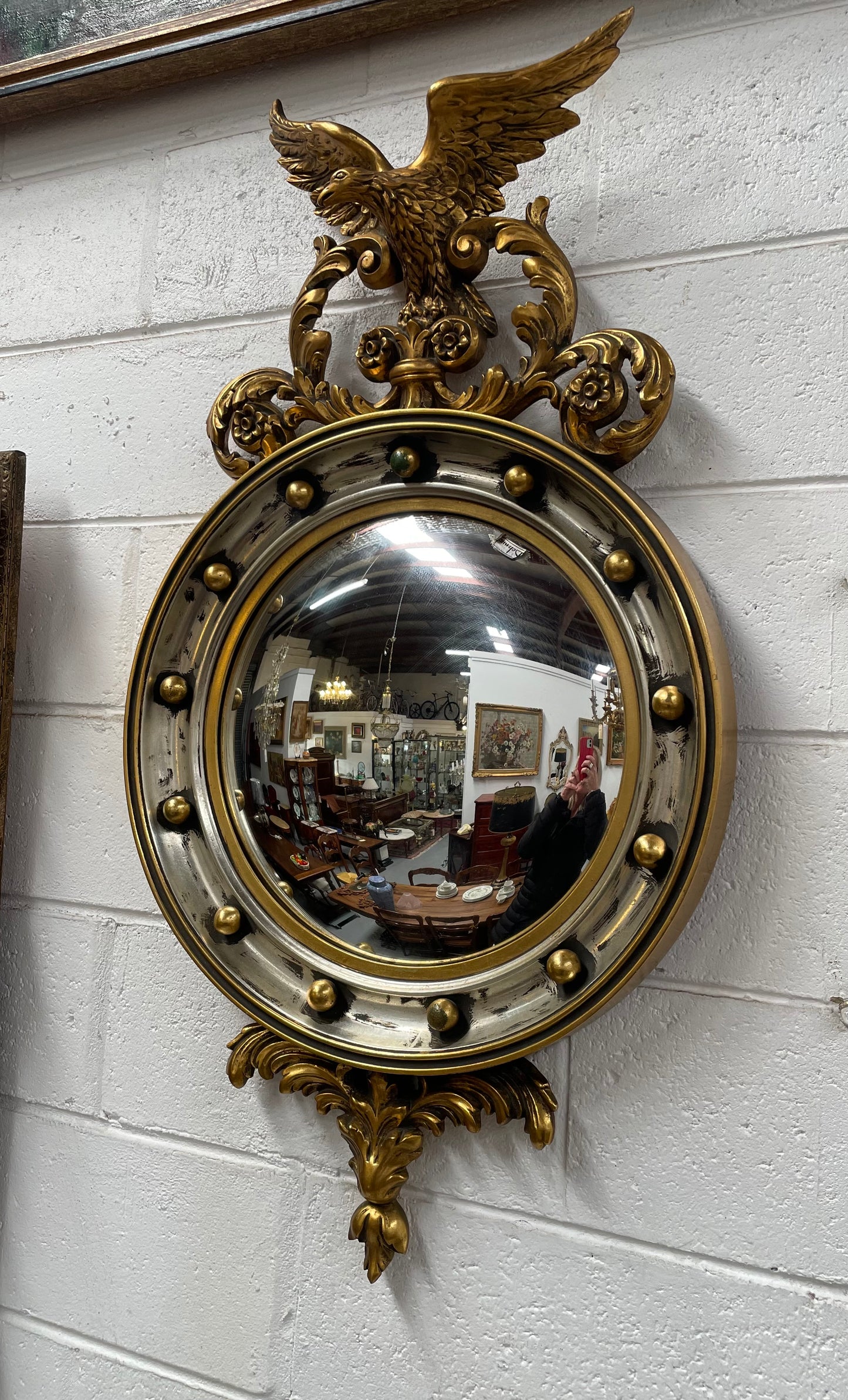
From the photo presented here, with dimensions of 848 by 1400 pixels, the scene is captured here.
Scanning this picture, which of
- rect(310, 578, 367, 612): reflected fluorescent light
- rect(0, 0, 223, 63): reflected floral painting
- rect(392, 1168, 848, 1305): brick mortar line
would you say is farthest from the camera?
rect(0, 0, 223, 63): reflected floral painting

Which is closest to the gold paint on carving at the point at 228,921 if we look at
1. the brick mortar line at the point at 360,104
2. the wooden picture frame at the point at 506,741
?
the wooden picture frame at the point at 506,741

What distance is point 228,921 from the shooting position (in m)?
0.68

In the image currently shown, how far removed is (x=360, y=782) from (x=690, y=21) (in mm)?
560

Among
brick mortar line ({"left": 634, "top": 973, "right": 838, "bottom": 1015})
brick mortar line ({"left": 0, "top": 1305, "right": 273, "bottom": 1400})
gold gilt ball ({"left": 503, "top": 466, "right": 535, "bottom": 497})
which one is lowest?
brick mortar line ({"left": 0, "top": 1305, "right": 273, "bottom": 1400})

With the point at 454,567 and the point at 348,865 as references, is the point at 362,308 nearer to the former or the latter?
the point at 454,567

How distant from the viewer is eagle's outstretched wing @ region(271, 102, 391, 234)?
66cm

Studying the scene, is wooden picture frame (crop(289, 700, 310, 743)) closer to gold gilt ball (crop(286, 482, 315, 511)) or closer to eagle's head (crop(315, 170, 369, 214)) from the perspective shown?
gold gilt ball (crop(286, 482, 315, 511))

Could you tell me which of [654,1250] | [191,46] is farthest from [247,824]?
[191,46]

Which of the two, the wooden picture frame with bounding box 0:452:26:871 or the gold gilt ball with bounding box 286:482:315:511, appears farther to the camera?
the wooden picture frame with bounding box 0:452:26:871

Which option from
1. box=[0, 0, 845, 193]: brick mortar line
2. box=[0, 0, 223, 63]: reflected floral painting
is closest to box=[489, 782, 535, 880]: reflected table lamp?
box=[0, 0, 845, 193]: brick mortar line

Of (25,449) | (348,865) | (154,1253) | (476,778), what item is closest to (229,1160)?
(154,1253)

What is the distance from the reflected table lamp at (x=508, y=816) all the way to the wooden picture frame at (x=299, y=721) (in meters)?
0.15

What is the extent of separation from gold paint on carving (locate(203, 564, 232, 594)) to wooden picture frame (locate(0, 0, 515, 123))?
1.35 feet

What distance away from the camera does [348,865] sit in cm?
65
